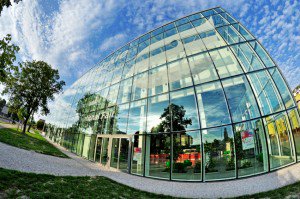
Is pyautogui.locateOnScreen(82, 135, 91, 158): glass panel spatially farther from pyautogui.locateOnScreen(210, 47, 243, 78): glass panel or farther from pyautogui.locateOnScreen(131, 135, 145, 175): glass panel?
pyautogui.locateOnScreen(210, 47, 243, 78): glass panel

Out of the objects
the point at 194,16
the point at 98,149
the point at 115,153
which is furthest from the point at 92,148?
the point at 194,16

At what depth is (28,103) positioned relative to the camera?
29.1m

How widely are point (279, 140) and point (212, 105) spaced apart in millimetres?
4711

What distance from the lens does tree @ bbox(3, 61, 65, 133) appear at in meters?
28.0

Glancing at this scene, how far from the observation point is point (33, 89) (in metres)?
28.8

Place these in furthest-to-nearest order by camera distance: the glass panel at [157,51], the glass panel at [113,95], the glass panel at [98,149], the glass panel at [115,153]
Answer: the glass panel at [113,95] → the glass panel at [98,149] → the glass panel at [157,51] → the glass panel at [115,153]

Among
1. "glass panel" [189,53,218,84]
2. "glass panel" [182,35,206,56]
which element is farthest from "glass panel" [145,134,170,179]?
"glass panel" [182,35,206,56]

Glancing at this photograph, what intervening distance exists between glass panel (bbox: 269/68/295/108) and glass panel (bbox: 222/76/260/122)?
2101mm

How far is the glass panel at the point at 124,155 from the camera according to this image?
554 inches

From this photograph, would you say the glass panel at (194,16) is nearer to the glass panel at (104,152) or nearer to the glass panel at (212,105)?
the glass panel at (212,105)

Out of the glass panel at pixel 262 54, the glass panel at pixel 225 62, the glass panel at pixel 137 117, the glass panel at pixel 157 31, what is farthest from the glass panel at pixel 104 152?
the glass panel at pixel 262 54

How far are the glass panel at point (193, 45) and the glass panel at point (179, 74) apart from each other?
1163 millimetres

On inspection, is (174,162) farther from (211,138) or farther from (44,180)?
(44,180)

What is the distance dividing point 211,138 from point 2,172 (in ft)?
35.5
